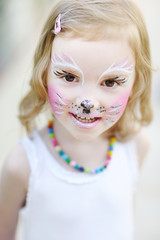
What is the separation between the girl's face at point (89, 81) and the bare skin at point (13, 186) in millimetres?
221

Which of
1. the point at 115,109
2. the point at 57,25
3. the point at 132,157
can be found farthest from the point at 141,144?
the point at 57,25

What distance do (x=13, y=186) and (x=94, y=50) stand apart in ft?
1.93

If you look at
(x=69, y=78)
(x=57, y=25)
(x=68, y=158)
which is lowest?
(x=68, y=158)

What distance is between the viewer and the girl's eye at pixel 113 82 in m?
0.97

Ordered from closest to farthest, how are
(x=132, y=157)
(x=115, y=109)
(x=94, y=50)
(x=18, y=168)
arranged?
1. (x=94, y=50)
2. (x=115, y=109)
3. (x=18, y=168)
4. (x=132, y=157)

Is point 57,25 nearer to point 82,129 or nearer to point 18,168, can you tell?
point 82,129

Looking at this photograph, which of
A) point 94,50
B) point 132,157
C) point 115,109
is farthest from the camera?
A: point 132,157

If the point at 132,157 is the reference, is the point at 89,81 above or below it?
above

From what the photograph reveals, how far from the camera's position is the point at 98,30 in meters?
0.91

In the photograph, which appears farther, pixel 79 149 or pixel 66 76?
pixel 79 149

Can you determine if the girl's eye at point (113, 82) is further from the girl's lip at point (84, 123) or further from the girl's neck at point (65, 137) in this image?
the girl's neck at point (65, 137)

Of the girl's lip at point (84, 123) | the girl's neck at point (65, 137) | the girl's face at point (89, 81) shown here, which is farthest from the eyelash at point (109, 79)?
the girl's neck at point (65, 137)

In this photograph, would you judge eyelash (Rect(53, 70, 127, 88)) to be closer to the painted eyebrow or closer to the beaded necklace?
the painted eyebrow

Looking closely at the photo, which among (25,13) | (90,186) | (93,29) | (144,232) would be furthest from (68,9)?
(25,13)
